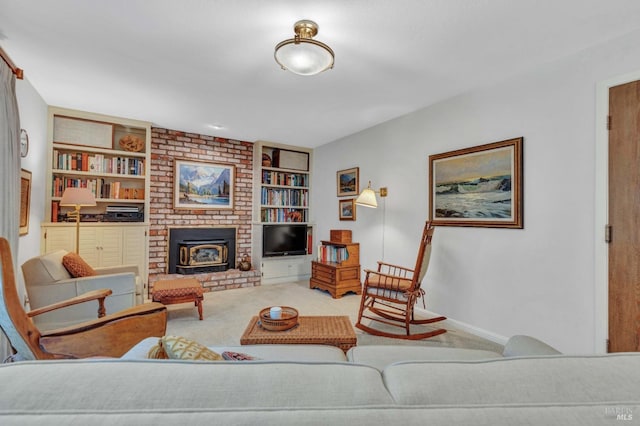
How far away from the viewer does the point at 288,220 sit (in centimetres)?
551

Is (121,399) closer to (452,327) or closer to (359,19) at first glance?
(359,19)

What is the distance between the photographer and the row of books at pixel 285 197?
17.4 feet

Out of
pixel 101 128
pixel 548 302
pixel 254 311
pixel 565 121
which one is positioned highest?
pixel 101 128

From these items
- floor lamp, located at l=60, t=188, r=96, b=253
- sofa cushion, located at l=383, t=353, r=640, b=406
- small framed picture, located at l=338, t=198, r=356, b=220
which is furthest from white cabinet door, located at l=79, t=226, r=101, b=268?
sofa cushion, located at l=383, t=353, r=640, b=406

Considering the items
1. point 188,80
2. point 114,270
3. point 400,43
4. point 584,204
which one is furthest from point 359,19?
point 114,270

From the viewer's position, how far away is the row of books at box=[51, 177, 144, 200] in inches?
146

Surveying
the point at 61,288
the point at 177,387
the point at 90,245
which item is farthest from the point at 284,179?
the point at 177,387

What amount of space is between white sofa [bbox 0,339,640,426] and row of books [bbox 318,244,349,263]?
3.73 metres

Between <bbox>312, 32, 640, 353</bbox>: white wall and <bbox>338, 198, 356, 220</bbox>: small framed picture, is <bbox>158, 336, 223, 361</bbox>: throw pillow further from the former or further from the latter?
<bbox>338, 198, 356, 220</bbox>: small framed picture

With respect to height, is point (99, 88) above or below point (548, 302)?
above

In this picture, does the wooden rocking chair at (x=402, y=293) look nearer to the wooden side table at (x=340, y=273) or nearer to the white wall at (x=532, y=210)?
the white wall at (x=532, y=210)

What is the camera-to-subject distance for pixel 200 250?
4.71m

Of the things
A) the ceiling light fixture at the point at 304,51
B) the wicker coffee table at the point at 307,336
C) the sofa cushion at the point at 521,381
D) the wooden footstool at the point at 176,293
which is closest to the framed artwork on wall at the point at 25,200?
the wooden footstool at the point at 176,293

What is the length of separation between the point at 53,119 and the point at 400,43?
4.16m
